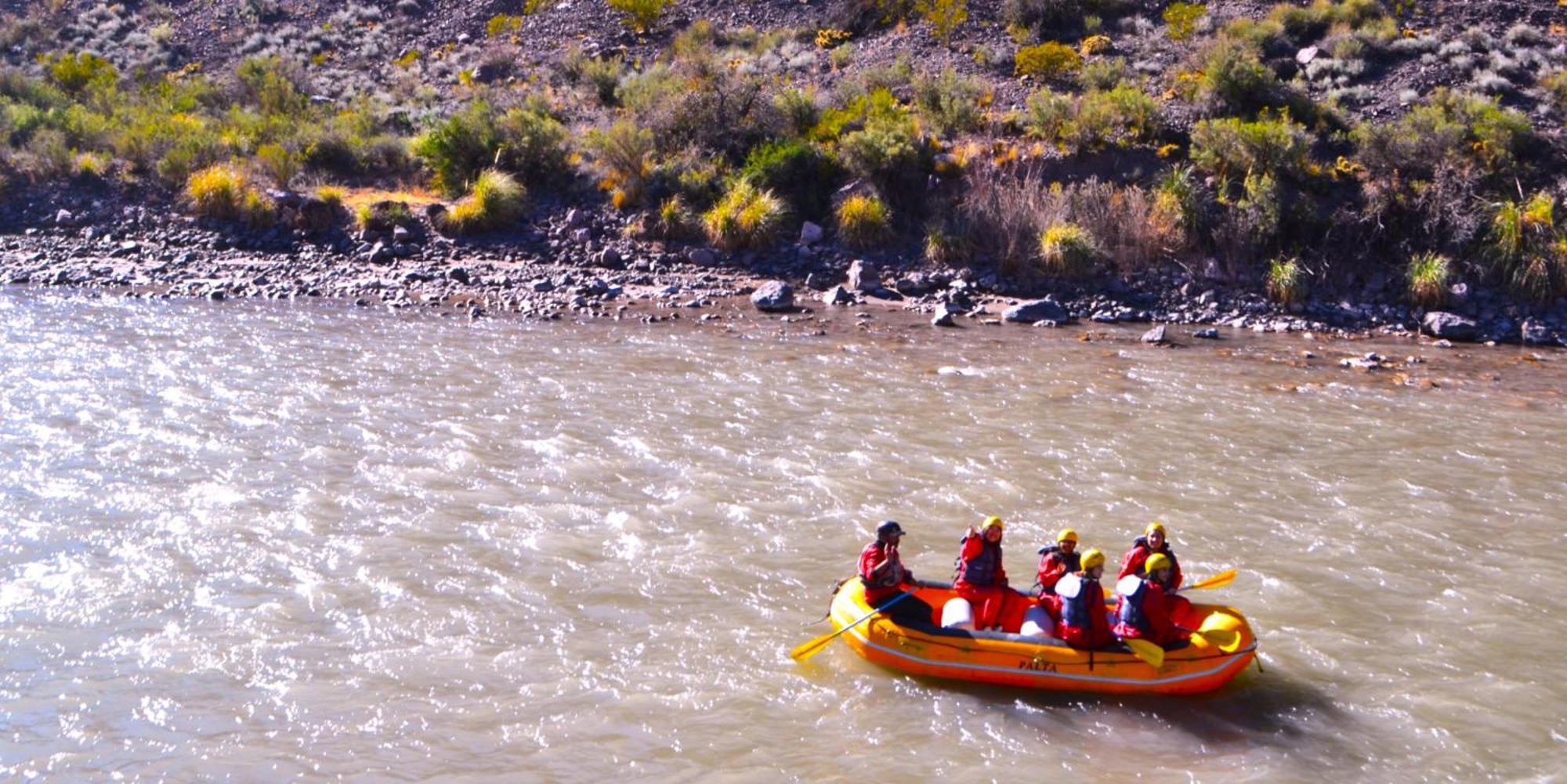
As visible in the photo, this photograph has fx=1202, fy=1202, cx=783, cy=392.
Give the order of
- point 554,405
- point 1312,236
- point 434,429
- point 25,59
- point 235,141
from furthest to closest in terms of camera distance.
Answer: point 25,59
point 235,141
point 1312,236
point 554,405
point 434,429

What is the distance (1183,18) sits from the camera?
27078mm

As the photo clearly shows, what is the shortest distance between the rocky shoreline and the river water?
244cm

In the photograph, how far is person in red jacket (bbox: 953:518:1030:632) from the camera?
308 inches

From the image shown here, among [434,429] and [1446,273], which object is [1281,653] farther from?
[1446,273]

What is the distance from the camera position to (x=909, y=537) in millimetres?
9656

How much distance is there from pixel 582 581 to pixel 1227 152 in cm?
1529

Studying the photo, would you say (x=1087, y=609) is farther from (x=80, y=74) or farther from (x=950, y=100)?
(x=80, y=74)

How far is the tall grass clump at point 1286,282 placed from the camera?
59.8ft

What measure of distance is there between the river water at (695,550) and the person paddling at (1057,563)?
0.85 metres

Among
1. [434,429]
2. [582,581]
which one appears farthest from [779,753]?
[434,429]

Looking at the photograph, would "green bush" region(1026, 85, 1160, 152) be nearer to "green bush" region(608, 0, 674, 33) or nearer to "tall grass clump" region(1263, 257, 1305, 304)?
"tall grass clump" region(1263, 257, 1305, 304)

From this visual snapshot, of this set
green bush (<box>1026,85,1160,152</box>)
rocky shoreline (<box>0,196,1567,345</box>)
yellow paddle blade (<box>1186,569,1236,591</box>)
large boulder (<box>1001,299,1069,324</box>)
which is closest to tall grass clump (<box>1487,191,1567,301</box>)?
rocky shoreline (<box>0,196,1567,345</box>)

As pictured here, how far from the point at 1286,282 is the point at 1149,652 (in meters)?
12.7

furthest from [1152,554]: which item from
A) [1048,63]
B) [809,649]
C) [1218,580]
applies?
[1048,63]
